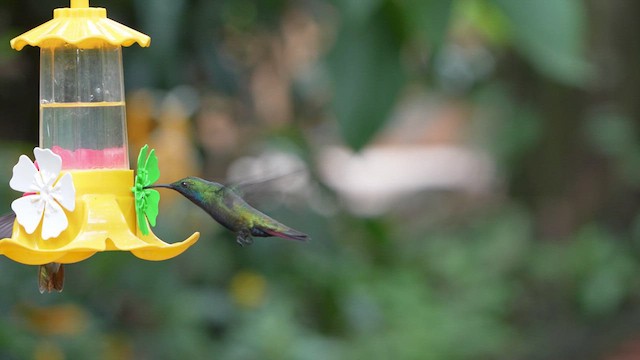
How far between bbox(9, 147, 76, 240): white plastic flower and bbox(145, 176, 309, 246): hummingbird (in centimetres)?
11

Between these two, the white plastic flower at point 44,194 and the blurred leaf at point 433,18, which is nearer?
the white plastic flower at point 44,194

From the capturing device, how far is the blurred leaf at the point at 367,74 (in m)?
2.12

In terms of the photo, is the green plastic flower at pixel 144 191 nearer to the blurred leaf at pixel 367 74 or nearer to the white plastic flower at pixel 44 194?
the white plastic flower at pixel 44 194

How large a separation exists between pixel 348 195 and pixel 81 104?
9.80 feet

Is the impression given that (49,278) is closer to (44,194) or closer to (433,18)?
(44,194)

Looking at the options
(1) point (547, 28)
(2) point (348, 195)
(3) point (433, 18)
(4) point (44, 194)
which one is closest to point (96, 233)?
(4) point (44, 194)

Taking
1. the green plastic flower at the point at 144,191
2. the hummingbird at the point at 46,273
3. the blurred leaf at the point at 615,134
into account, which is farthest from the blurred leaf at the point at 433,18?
the blurred leaf at the point at 615,134

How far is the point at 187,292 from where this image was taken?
3.15m

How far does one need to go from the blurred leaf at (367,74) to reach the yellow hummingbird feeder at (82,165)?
24.9 inches

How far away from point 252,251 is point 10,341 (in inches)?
38.8

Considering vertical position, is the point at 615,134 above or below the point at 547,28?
above

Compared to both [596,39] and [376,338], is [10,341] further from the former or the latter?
[596,39]

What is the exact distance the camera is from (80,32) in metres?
1.29

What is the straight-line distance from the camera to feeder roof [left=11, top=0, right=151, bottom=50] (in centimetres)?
128
